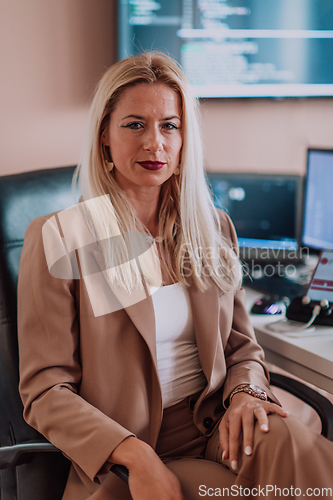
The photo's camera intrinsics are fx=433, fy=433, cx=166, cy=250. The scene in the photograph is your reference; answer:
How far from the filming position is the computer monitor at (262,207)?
5.45 feet

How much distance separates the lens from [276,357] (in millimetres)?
1195

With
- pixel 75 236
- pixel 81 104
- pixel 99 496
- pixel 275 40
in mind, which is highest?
pixel 275 40

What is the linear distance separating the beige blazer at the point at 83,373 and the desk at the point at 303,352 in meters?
0.16

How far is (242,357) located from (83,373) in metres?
0.40

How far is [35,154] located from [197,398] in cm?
95

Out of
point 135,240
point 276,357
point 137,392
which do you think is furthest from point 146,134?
point 276,357

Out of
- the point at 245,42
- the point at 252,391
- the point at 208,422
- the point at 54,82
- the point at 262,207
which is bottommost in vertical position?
the point at 208,422

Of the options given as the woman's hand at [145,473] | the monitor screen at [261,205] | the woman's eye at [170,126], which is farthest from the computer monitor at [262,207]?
the woman's hand at [145,473]

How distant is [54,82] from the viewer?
4.79 ft

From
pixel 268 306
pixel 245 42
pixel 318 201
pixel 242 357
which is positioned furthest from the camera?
pixel 245 42

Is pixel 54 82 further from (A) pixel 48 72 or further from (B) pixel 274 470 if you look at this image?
(B) pixel 274 470

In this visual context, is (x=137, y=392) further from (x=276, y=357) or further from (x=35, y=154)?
(x=35, y=154)

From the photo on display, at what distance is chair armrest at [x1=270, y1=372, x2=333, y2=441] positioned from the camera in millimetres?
911

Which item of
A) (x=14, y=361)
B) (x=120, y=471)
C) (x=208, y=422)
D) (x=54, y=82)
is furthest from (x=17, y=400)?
(x=54, y=82)
